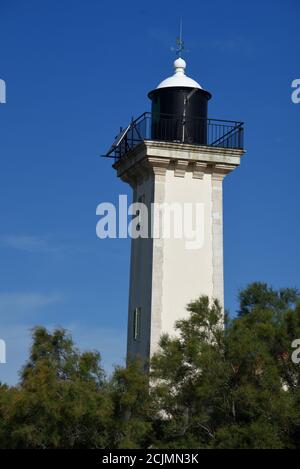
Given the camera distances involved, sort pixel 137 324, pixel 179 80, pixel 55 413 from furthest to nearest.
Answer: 1. pixel 179 80
2. pixel 137 324
3. pixel 55 413

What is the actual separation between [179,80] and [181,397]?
9.81 m

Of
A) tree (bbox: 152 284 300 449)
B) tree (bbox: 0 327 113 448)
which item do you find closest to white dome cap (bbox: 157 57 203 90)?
tree (bbox: 152 284 300 449)

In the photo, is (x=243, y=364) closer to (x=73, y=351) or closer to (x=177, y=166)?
(x=73, y=351)

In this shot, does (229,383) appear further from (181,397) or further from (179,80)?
(179,80)

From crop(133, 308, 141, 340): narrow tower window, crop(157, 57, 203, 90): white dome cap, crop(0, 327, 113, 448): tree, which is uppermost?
crop(157, 57, 203, 90): white dome cap

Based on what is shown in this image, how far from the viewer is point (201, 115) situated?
99.2 feet

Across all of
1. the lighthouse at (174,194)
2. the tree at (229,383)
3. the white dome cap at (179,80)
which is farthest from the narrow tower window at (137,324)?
the white dome cap at (179,80)

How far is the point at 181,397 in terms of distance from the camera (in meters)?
24.0

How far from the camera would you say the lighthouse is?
28984 millimetres

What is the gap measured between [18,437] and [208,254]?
8054mm

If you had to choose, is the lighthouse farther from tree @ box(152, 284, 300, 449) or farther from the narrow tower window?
tree @ box(152, 284, 300, 449)

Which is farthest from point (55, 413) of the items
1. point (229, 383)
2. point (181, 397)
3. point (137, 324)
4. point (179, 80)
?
point (179, 80)

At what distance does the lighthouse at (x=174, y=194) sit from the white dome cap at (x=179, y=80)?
3 centimetres

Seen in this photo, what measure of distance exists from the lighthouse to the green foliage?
13.4ft
